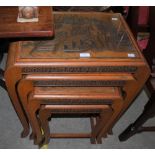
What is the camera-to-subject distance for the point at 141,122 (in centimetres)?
120

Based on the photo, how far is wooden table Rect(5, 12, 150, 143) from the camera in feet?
2.64

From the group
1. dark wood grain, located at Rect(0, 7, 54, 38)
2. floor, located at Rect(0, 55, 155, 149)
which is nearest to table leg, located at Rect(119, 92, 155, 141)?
floor, located at Rect(0, 55, 155, 149)

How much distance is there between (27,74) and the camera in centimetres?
85

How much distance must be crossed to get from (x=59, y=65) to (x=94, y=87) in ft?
0.77

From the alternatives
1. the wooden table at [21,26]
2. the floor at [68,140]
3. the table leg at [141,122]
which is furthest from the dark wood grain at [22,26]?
the floor at [68,140]

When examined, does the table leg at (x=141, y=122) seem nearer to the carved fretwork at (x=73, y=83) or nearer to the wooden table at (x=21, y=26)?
the carved fretwork at (x=73, y=83)

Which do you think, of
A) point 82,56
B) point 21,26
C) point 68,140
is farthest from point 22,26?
point 68,140

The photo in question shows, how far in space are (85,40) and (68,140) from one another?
65cm

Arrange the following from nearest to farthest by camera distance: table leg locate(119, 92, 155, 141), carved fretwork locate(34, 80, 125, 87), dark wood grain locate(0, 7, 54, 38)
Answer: dark wood grain locate(0, 7, 54, 38)
carved fretwork locate(34, 80, 125, 87)
table leg locate(119, 92, 155, 141)

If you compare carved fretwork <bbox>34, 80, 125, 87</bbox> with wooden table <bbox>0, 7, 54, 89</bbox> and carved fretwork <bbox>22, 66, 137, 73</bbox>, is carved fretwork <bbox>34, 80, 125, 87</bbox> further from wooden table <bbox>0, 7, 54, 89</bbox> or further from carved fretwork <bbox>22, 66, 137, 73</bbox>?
wooden table <bbox>0, 7, 54, 89</bbox>

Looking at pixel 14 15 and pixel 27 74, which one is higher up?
pixel 14 15

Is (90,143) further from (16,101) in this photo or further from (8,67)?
(8,67)
